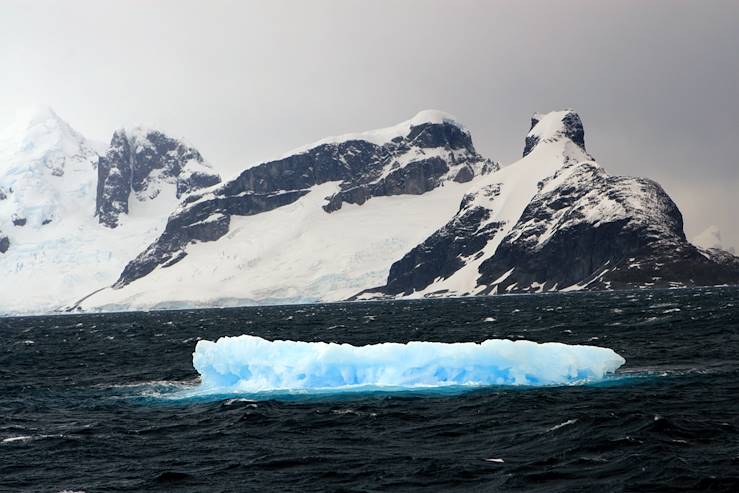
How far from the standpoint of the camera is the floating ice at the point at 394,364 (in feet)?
177

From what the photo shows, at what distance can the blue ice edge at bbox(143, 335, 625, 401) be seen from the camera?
53656 millimetres

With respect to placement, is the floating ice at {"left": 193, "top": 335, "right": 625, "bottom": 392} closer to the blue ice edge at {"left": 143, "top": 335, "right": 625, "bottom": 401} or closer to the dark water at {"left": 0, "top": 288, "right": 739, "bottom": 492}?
the blue ice edge at {"left": 143, "top": 335, "right": 625, "bottom": 401}

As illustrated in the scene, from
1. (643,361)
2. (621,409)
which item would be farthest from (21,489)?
(643,361)

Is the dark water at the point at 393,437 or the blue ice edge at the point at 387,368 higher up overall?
the blue ice edge at the point at 387,368

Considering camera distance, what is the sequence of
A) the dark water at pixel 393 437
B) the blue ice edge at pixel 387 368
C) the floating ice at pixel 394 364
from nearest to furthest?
the dark water at pixel 393 437 → the blue ice edge at pixel 387 368 → the floating ice at pixel 394 364

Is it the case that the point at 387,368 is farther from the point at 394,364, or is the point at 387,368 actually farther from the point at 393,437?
the point at 393,437

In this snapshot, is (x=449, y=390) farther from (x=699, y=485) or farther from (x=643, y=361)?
(x=699, y=485)

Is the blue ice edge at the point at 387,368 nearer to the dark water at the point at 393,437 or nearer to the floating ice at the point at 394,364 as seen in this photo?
the floating ice at the point at 394,364

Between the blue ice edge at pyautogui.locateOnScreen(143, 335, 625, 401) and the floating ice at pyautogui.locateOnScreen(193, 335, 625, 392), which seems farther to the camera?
the floating ice at pyautogui.locateOnScreen(193, 335, 625, 392)

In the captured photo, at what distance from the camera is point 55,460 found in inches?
1433

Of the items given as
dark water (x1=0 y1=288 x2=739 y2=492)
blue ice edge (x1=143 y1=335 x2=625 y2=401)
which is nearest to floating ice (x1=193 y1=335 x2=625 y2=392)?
blue ice edge (x1=143 y1=335 x2=625 y2=401)

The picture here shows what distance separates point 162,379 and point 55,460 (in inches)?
1170

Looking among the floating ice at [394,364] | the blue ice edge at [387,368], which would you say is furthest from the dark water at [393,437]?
the floating ice at [394,364]

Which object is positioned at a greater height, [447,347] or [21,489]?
[447,347]
